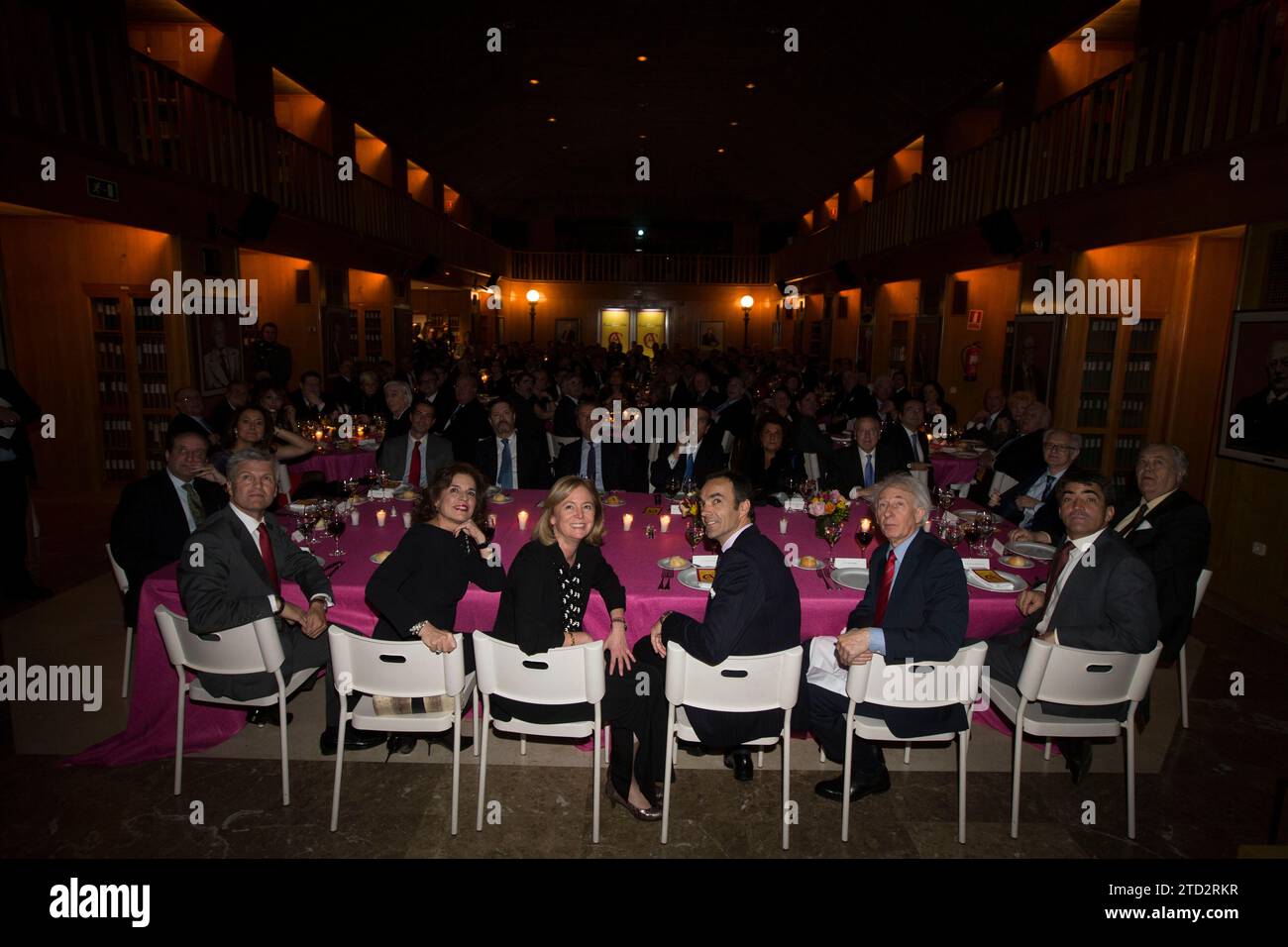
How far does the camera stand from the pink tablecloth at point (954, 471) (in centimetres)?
713

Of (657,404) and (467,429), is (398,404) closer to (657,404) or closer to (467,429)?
(467,429)

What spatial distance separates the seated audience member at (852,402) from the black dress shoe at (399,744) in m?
7.42

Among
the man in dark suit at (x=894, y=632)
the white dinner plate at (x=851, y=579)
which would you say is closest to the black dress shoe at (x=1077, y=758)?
the man in dark suit at (x=894, y=632)

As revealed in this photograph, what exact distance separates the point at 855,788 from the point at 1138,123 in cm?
650

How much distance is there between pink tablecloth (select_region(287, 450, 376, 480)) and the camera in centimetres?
664

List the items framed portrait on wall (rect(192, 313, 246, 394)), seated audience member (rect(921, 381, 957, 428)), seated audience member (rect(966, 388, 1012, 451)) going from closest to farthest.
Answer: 1. seated audience member (rect(966, 388, 1012, 451))
2. framed portrait on wall (rect(192, 313, 246, 394))
3. seated audience member (rect(921, 381, 957, 428))

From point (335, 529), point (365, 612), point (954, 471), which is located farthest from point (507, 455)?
point (954, 471)

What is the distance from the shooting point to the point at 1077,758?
3303 mm

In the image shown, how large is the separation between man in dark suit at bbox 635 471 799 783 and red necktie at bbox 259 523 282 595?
169cm

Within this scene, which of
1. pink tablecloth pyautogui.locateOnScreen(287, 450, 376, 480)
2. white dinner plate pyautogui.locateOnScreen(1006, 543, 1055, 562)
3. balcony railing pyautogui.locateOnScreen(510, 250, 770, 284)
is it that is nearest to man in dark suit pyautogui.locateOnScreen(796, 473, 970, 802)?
white dinner plate pyautogui.locateOnScreen(1006, 543, 1055, 562)

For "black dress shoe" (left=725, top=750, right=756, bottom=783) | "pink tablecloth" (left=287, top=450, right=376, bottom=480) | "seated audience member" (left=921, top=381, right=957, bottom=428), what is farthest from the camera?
"seated audience member" (left=921, top=381, right=957, bottom=428)

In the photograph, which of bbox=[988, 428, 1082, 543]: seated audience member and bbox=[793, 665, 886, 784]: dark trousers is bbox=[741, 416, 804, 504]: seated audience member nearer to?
bbox=[988, 428, 1082, 543]: seated audience member
